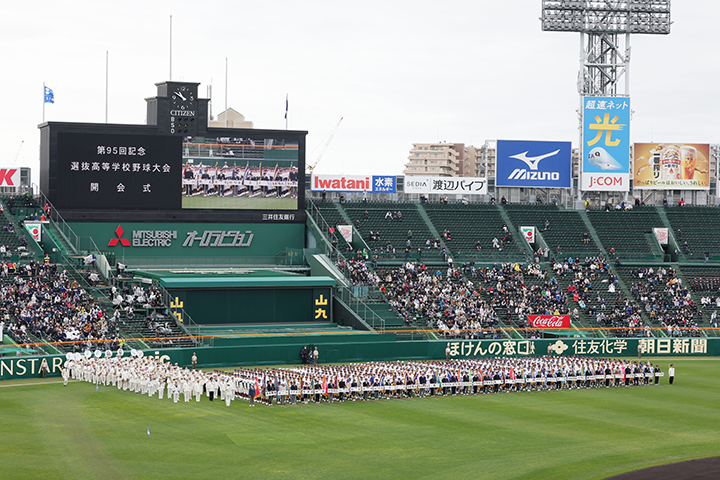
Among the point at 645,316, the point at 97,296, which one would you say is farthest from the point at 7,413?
the point at 645,316

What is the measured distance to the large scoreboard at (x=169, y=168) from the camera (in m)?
54.2

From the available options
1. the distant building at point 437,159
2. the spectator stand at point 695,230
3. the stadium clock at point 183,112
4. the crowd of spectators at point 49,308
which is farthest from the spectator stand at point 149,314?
the distant building at point 437,159

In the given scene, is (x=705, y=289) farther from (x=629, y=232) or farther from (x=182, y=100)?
(x=182, y=100)

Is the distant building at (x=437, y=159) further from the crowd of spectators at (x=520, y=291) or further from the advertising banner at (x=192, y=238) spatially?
the advertising banner at (x=192, y=238)

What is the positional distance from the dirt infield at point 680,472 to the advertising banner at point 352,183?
145ft

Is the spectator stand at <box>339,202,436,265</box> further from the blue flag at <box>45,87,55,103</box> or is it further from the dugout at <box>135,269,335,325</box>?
the blue flag at <box>45,87,55,103</box>

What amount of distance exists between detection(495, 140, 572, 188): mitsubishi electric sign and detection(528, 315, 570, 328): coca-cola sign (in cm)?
1684

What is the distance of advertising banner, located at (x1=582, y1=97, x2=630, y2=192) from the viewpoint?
228 ft

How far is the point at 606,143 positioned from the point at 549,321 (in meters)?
20.6

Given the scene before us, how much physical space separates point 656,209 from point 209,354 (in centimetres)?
4044


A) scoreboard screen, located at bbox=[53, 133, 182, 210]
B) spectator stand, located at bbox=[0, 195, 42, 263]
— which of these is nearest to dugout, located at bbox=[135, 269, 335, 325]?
scoreboard screen, located at bbox=[53, 133, 182, 210]

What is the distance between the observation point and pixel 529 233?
66688 millimetres

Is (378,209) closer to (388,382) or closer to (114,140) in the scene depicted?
(114,140)

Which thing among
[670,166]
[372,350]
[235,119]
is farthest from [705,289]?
[235,119]
